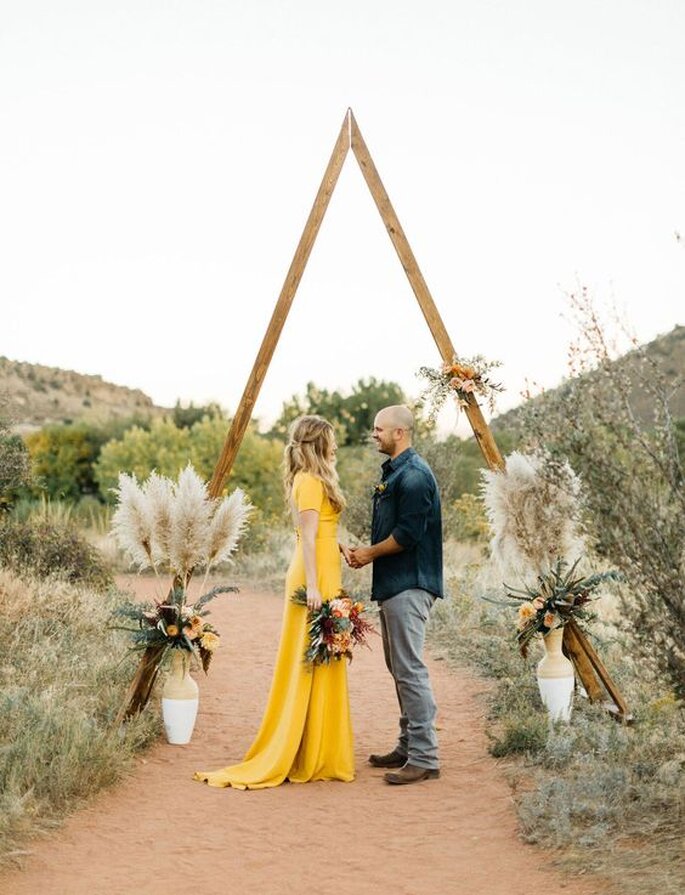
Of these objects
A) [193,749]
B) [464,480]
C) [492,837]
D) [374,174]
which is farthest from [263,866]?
[464,480]

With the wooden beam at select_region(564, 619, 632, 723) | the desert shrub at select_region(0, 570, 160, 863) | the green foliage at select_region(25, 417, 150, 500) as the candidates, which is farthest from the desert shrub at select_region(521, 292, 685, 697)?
the green foliage at select_region(25, 417, 150, 500)

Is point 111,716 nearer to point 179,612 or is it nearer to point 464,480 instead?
point 179,612

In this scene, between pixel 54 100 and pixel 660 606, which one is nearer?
pixel 660 606

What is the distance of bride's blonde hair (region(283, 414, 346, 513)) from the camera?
614cm

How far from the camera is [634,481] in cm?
498

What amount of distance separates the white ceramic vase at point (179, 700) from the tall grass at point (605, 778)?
193cm

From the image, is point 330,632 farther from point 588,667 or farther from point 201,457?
point 201,457

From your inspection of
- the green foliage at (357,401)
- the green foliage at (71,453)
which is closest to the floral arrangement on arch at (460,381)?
the green foliage at (71,453)

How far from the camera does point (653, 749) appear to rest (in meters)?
5.85

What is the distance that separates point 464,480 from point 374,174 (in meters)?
14.9

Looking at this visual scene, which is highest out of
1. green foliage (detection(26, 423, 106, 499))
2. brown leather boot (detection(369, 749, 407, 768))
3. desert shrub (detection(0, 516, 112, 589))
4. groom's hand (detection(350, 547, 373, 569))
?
green foliage (detection(26, 423, 106, 499))

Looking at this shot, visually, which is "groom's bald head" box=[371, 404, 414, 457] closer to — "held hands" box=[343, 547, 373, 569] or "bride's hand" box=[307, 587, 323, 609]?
"held hands" box=[343, 547, 373, 569]

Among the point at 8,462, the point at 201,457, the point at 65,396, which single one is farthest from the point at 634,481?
the point at 65,396

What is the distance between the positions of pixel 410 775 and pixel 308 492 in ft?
5.55
